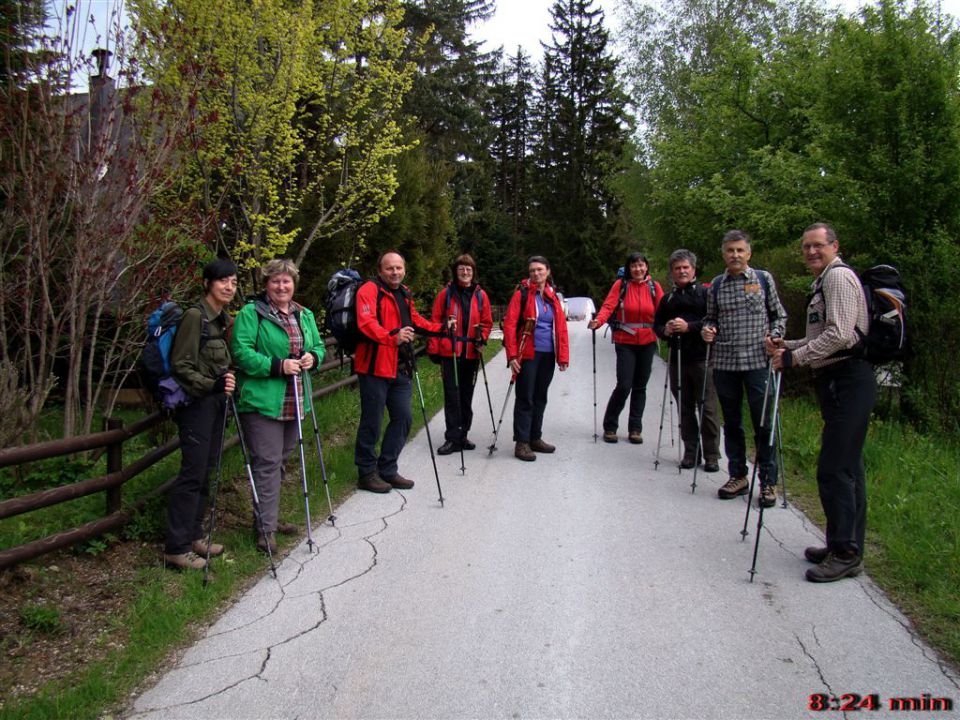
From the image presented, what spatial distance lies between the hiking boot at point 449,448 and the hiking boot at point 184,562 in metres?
3.35

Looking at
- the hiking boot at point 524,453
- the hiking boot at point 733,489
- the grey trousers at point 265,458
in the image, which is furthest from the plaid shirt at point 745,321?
the grey trousers at point 265,458

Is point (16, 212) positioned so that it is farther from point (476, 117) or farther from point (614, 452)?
point (476, 117)

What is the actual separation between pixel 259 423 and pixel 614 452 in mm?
3969

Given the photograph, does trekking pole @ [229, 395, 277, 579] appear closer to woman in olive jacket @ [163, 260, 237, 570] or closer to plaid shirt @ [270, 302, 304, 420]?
woman in olive jacket @ [163, 260, 237, 570]

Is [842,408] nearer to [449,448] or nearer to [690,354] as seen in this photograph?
[690,354]

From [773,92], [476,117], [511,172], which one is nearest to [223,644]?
[773,92]

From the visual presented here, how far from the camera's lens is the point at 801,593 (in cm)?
416

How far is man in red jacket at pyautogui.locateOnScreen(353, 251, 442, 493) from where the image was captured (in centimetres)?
601

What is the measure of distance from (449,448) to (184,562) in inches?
137

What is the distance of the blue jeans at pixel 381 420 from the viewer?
240 inches

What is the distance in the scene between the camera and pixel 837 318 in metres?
4.21

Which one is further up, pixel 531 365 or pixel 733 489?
pixel 531 365

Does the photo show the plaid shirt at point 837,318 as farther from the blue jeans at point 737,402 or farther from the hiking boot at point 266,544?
the hiking boot at point 266,544

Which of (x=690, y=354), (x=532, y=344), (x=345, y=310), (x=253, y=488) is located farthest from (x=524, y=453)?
(x=253, y=488)
